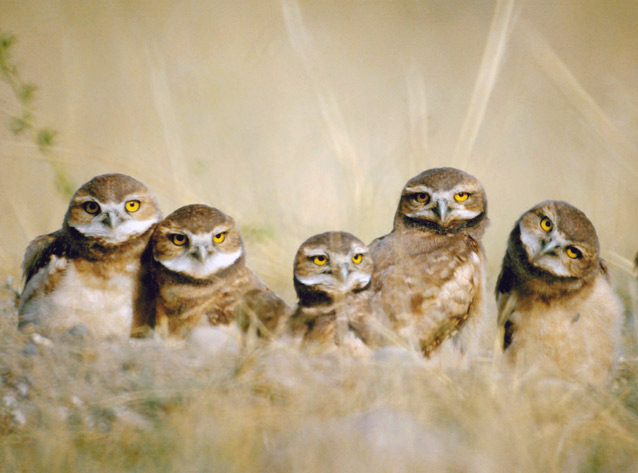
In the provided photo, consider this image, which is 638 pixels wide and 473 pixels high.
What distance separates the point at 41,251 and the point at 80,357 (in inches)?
62.0

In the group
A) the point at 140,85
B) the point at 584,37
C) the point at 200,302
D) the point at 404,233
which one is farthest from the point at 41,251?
the point at 584,37

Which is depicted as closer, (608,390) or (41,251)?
(608,390)

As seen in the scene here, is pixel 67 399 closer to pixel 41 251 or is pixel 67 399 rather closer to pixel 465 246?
pixel 41 251

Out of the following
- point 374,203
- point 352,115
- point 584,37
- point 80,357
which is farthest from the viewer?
point 584,37

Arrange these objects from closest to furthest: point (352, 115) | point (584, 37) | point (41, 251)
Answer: point (41, 251) → point (352, 115) → point (584, 37)

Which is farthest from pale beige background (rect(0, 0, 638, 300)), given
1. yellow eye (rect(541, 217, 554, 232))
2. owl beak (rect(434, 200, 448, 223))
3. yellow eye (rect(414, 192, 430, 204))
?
owl beak (rect(434, 200, 448, 223))

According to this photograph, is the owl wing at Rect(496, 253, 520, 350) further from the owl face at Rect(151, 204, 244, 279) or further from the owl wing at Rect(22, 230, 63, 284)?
the owl wing at Rect(22, 230, 63, 284)

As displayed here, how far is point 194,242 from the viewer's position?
622 centimetres

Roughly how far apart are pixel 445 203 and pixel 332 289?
1045 millimetres

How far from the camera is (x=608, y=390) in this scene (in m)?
5.84

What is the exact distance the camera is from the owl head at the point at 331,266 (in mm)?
6082

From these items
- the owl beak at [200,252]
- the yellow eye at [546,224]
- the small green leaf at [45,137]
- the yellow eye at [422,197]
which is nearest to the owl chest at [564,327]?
the yellow eye at [546,224]

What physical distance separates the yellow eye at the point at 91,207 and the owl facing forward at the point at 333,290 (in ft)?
4.66

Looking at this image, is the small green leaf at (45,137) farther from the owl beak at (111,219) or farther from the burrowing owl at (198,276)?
the burrowing owl at (198,276)
